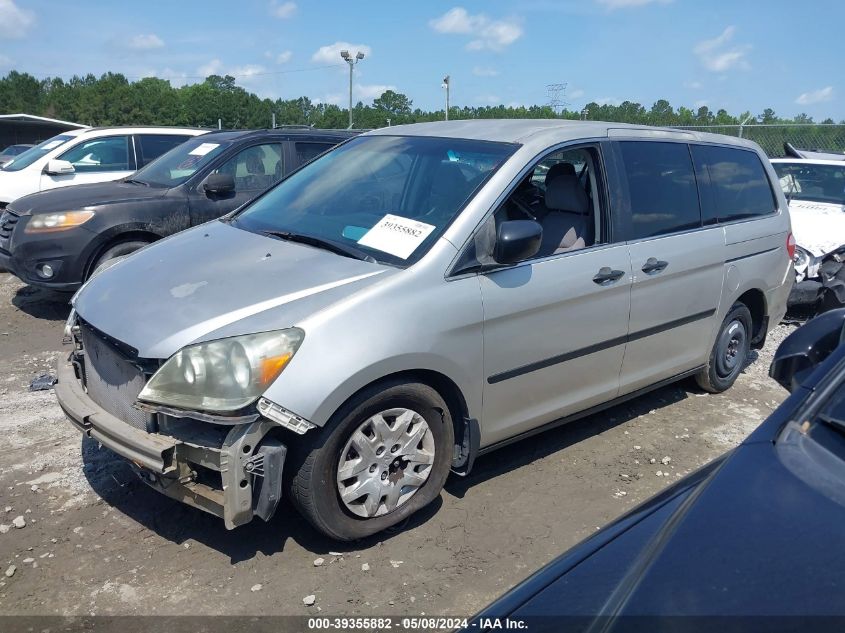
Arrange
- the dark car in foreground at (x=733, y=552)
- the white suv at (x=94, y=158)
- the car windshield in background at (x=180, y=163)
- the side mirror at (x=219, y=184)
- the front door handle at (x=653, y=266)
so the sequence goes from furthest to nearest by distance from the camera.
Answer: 1. the white suv at (x=94, y=158)
2. the car windshield in background at (x=180, y=163)
3. the side mirror at (x=219, y=184)
4. the front door handle at (x=653, y=266)
5. the dark car in foreground at (x=733, y=552)

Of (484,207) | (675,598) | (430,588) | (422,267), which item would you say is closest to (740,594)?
(675,598)

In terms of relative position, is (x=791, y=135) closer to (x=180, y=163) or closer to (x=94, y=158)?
(x=180, y=163)

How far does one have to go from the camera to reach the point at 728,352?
17.7 ft

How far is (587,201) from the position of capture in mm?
4289

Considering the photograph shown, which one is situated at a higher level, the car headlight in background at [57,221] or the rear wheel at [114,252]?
the car headlight in background at [57,221]

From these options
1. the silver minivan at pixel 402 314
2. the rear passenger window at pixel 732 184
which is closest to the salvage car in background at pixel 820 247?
the rear passenger window at pixel 732 184

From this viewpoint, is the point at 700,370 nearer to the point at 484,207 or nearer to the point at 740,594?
the point at 484,207

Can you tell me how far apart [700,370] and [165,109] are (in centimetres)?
6572

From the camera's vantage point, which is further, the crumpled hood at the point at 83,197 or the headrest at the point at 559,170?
the crumpled hood at the point at 83,197

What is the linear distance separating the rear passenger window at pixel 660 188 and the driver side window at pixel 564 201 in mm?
257

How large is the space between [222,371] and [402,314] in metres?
0.81

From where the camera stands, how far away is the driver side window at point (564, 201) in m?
4.16

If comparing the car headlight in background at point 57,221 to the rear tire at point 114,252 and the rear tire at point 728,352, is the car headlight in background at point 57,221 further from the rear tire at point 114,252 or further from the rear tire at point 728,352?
the rear tire at point 728,352

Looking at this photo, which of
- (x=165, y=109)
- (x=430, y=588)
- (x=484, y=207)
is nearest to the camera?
(x=430, y=588)
